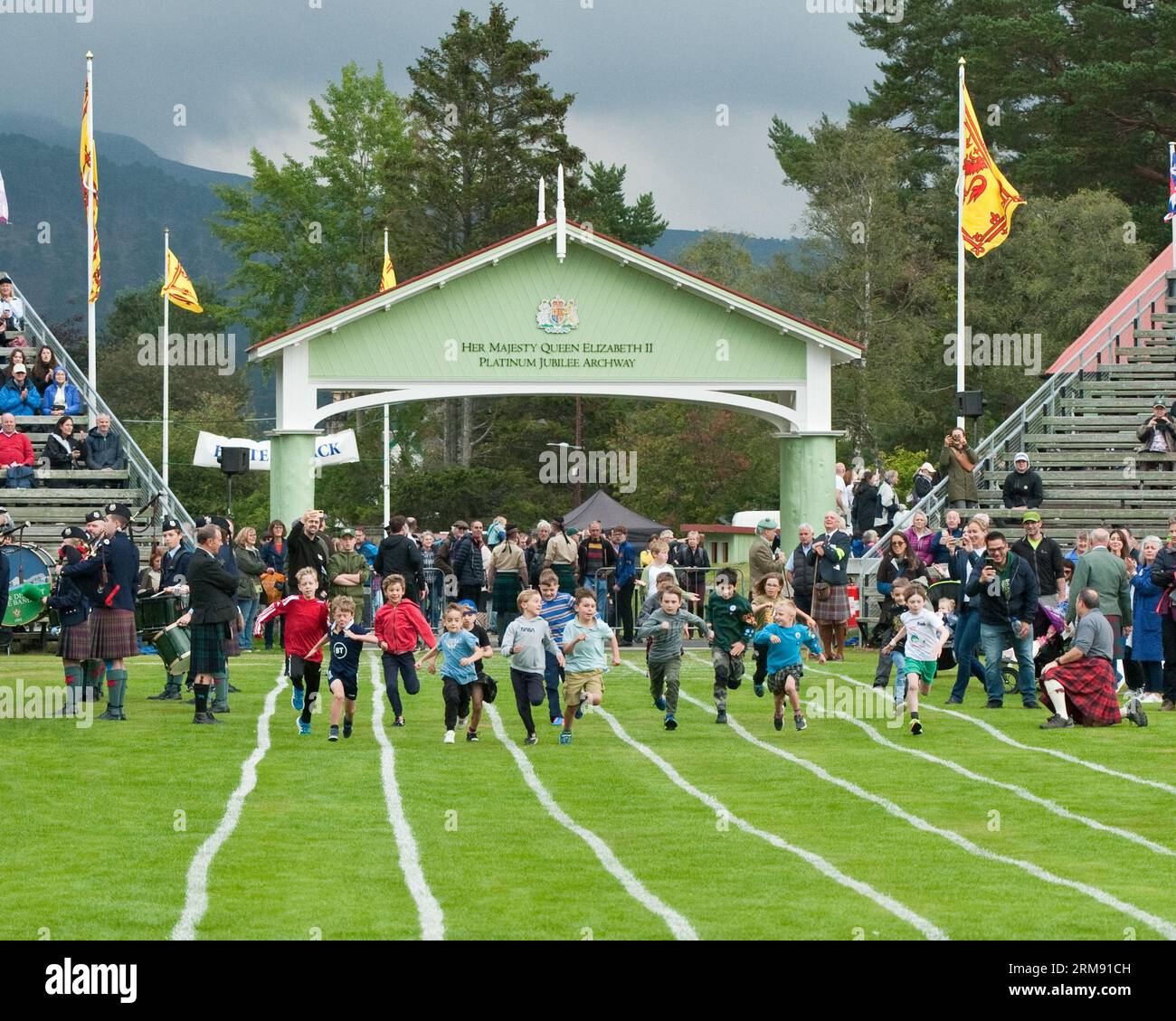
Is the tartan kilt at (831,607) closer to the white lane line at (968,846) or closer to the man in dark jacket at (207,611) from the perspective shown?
the white lane line at (968,846)

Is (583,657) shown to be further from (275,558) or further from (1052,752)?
(275,558)

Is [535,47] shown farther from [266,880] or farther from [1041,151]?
[266,880]

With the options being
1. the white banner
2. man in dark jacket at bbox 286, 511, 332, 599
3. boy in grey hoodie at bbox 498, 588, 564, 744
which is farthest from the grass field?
the white banner

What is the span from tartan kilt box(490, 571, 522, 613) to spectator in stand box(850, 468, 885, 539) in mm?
6559

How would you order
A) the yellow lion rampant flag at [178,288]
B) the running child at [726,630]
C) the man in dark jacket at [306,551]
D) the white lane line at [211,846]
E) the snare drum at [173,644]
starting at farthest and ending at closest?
1. the yellow lion rampant flag at [178,288]
2. the man in dark jacket at [306,551]
3. the snare drum at [173,644]
4. the running child at [726,630]
5. the white lane line at [211,846]

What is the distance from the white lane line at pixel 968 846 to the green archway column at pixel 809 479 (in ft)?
49.9

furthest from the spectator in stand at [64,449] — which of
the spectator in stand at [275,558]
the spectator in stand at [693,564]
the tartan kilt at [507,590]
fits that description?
the spectator in stand at [693,564]

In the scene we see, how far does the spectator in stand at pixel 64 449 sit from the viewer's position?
3381 centimetres

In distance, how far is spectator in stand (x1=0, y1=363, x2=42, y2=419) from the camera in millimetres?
34938

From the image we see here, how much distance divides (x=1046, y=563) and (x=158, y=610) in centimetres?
1055

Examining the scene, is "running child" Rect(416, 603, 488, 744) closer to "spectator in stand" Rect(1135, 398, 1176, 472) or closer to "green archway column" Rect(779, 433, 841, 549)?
"green archway column" Rect(779, 433, 841, 549)

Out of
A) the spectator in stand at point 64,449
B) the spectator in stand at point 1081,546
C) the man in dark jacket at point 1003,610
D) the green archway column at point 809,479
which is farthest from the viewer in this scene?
the green archway column at point 809,479

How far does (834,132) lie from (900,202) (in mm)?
4407

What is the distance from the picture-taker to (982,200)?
127 feet
